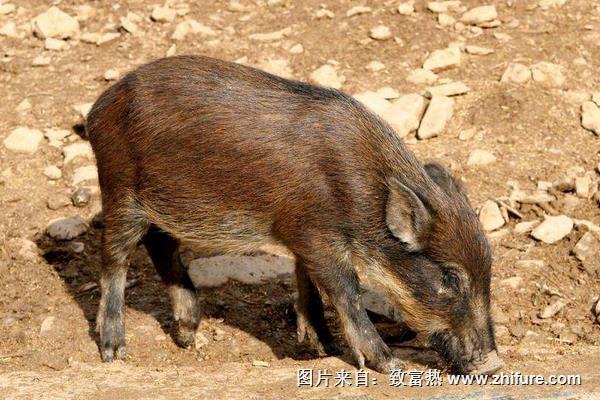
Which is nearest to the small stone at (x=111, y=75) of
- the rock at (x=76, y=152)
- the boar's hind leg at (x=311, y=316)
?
the rock at (x=76, y=152)

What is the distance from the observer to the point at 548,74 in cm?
800

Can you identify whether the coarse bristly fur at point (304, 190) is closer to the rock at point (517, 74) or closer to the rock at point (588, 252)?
the rock at point (588, 252)

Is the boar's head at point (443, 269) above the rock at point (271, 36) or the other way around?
above

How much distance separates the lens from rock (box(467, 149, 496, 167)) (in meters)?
7.30

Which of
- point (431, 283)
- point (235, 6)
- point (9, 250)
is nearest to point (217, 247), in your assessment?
point (431, 283)

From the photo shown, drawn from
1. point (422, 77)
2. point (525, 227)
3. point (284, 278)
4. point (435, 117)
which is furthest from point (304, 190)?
point (422, 77)

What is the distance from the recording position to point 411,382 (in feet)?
16.0

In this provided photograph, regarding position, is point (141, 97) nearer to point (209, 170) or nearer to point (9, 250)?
point (209, 170)

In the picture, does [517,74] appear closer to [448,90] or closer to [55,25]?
[448,90]

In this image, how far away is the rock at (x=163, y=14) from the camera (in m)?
9.12

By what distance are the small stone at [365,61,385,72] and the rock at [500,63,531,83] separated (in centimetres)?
105

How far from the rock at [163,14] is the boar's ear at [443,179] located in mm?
4509

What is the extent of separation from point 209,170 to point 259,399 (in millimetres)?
1329

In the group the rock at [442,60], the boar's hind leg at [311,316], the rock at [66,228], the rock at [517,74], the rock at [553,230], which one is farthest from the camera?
the rock at [442,60]
